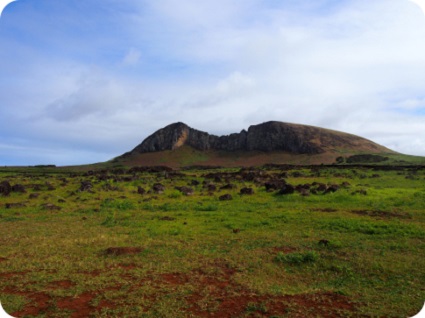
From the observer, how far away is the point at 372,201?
2109cm

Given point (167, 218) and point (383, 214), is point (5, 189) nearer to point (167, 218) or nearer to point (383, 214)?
point (167, 218)

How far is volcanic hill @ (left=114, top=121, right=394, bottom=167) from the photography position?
87.8 meters

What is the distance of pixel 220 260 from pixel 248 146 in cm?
8988

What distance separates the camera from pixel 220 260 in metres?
10.7

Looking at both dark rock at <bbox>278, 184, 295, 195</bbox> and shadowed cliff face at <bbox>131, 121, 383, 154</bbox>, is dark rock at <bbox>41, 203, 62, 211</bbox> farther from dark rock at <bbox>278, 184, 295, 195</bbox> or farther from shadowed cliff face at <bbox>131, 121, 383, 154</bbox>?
shadowed cliff face at <bbox>131, 121, 383, 154</bbox>

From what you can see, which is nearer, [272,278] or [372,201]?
[272,278]

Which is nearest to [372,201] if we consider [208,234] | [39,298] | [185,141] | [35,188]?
[208,234]

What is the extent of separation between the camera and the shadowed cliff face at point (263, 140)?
90.1 metres

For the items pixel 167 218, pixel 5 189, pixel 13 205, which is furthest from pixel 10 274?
pixel 5 189

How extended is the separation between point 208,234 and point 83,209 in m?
12.1

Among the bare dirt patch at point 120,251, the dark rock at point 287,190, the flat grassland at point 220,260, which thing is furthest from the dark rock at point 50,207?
the dark rock at point 287,190

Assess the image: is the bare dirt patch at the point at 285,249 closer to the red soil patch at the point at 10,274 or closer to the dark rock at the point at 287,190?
the red soil patch at the point at 10,274

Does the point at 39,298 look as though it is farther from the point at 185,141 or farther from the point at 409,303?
the point at 185,141

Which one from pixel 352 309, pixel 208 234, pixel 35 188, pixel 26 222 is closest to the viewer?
pixel 352 309
